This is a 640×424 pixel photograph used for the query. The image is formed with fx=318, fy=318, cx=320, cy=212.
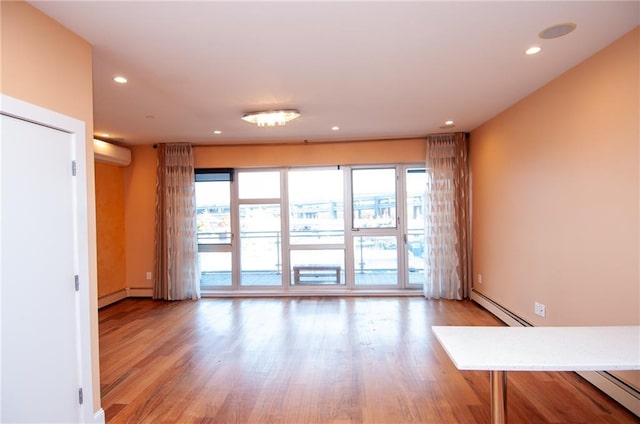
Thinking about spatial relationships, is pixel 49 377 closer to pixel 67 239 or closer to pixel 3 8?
pixel 67 239

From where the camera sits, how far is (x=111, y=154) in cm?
468

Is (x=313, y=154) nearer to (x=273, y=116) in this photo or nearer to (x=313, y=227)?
(x=313, y=227)

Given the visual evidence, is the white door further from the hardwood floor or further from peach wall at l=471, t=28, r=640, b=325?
peach wall at l=471, t=28, r=640, b=325

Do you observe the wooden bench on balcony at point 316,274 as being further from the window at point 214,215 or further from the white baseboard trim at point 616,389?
the white baseboard trim at point 616,389

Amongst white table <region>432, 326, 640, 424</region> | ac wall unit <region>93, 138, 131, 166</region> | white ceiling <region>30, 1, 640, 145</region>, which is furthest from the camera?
ac wall unit <region>93, 138, 131, 166</region>

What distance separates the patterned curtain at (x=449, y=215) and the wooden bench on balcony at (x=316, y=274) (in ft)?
5.14

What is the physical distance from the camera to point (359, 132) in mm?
4680

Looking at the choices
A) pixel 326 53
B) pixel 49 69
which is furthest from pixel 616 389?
pixel 49 69

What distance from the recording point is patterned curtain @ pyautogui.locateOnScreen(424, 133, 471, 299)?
→ 491 cm

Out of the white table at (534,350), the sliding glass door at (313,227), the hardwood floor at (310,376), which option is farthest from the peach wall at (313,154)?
the white table at (534,350)

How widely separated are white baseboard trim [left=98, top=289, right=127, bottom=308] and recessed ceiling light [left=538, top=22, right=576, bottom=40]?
603 cm

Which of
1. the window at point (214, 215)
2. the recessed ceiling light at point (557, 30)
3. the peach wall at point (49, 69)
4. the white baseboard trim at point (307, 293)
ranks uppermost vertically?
the recessed ceiling light at point (557, 30)

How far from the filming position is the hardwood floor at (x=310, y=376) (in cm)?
221

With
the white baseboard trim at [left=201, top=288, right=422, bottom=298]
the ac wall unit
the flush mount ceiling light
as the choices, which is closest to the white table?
the flush mount ceiling light
